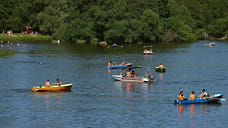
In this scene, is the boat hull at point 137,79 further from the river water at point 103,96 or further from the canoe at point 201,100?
the canoe at point 201,100

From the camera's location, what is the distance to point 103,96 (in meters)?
74.8

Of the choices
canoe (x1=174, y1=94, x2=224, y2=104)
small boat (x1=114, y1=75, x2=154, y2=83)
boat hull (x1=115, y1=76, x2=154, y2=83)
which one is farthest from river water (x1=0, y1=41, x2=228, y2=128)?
boat hull (x1=115, y1=76, x2=154, y2=83)

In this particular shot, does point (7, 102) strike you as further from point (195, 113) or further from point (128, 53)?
point (128, 53)

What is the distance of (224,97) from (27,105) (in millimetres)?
31520

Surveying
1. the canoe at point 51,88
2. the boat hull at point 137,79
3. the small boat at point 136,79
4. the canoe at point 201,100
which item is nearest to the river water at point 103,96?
the canoe at point 201,100

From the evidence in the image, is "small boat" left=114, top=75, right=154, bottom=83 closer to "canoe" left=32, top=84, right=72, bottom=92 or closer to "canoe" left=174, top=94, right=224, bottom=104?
"canoe" left=32, top=84, right=72, bottom=92

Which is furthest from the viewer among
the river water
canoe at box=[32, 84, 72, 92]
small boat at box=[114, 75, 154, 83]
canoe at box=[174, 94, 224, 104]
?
small boat at box=[114, 75, 154, 83]

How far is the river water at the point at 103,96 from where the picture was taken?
198ft

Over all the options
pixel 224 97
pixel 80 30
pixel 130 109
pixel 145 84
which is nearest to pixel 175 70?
pixel 145 84

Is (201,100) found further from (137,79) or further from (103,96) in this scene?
(137,79)

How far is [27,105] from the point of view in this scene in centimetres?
6812

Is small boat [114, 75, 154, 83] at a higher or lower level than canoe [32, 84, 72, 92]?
higher

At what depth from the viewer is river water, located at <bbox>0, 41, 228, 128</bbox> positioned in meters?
60.5

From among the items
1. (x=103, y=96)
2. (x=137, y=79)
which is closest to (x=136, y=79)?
(x=137, y=79)
